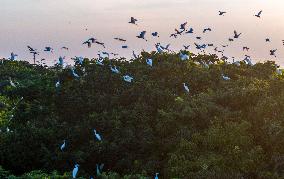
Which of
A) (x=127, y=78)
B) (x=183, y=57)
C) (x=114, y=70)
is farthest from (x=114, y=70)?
(x=183, y=57)

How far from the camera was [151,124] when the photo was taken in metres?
21.7

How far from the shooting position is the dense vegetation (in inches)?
699

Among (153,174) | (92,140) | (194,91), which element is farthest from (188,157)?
(194,91)

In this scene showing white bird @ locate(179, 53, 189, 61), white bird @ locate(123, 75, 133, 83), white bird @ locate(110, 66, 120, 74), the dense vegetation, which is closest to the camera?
the dense vegetation

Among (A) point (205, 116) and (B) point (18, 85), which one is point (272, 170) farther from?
(B) point (18, 85)

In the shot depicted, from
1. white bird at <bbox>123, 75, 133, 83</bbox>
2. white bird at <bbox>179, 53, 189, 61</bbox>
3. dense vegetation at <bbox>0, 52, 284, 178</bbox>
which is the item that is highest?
white bird at <bbox>179, 53, 189, 61</bbox>

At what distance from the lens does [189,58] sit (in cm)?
2955

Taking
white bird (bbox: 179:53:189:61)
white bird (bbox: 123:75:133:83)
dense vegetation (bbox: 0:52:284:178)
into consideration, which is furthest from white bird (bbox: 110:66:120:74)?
white bird (bbox: 179:53:189:61)

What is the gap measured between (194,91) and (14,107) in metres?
9.66

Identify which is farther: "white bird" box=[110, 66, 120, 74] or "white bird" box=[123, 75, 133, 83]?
"white bird" box=[110, 66, 120, 74]

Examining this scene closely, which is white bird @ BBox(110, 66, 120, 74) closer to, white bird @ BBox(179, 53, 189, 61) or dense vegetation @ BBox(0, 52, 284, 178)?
dense vegetation @ BBox(0, 52, 284, 178)

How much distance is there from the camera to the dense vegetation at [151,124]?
699 inches

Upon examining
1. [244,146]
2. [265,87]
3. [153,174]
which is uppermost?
[265,87]

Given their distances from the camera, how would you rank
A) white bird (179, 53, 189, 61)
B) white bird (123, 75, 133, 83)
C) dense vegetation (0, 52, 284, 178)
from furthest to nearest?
white bird (179, 53, 189, 61), white bird (123, 75, 133, 83), dense vegetation (0, 52, 284, 178)
